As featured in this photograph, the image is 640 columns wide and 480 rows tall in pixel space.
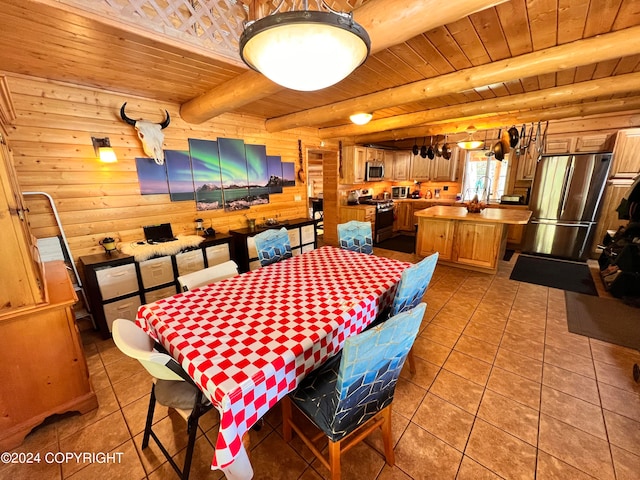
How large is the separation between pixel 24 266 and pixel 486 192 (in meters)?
7.40

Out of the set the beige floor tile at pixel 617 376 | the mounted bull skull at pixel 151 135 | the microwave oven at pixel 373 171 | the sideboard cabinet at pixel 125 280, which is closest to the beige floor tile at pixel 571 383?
the beige floor tile at pixel 617 376

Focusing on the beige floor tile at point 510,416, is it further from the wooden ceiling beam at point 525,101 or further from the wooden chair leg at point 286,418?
the wooden ceiling beam at point 525,101

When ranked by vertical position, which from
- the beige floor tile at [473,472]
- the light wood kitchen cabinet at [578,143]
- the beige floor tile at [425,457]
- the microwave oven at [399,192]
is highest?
the light wood kitchen cabinet at [578,143]

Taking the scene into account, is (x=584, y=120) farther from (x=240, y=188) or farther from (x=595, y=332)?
(x=240, y=188)

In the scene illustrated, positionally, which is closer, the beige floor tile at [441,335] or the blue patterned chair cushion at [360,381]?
the blue patterned chair cushion at [360,381]

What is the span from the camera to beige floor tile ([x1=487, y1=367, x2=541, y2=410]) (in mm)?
1815

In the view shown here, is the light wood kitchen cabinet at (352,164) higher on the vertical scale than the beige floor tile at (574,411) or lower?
higher

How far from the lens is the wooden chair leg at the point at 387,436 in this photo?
53.7 inches

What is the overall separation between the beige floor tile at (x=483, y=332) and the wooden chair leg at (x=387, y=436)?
160cm

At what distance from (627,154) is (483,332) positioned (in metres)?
4.18

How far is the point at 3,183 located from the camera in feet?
4.47

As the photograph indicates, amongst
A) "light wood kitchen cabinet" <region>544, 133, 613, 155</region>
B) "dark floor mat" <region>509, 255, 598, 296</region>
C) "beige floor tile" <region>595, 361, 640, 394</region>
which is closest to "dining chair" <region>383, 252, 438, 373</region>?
"beige floor tile" <region>595, 361, 640, 394</region>

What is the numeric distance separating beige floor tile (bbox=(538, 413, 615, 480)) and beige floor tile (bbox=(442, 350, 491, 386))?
1.36 feet

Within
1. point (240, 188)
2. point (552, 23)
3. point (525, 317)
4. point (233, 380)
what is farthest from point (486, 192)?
point (233, 380)
